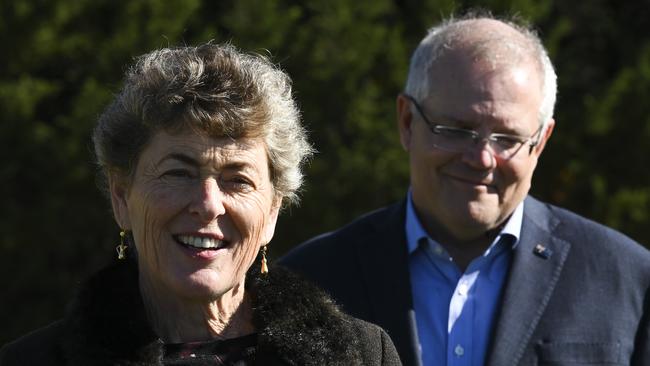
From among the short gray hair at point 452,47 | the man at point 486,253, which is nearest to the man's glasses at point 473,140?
the man at point 486,253

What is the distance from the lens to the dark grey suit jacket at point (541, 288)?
12.5 ft

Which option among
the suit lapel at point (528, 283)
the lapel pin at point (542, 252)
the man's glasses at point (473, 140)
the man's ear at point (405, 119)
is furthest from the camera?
the man's ear at point (405, 119)

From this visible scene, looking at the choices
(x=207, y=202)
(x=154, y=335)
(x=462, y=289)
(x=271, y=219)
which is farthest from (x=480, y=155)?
(x=154, y=335)

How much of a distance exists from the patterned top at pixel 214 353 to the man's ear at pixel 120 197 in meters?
0.35

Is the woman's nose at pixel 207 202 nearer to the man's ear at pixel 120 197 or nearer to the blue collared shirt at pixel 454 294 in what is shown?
the man's ear at pixel 120 197

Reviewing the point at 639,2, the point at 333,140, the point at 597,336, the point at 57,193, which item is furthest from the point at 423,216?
the point at 639,2

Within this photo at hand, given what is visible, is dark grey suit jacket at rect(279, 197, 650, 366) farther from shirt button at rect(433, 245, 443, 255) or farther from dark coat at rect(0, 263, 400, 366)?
dark coat at rect(0, 263, 400, 366)

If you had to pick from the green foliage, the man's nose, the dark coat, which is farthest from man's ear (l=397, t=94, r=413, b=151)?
the green foliage

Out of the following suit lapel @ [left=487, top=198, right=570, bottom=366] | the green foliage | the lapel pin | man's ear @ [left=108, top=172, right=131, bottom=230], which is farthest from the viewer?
the green foliage

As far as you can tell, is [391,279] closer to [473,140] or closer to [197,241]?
[473,140]

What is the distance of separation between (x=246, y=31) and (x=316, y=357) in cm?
344

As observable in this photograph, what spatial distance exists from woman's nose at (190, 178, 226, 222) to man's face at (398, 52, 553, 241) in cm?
130

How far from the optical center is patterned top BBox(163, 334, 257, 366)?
9.55 feet

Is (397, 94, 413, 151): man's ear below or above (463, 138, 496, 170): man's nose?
above
